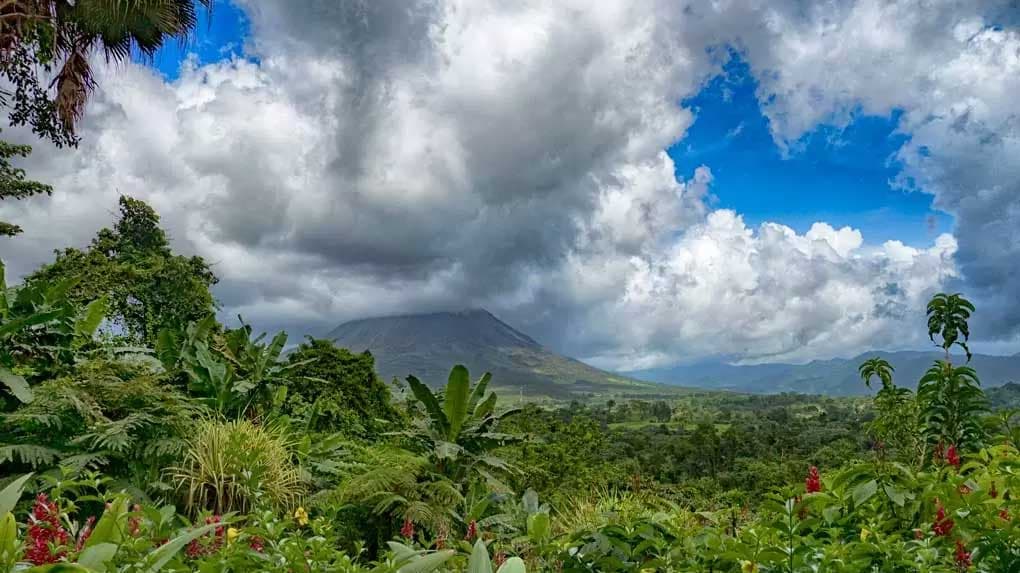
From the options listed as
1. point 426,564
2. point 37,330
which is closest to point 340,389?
point 37,330

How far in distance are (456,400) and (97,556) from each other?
507 cm

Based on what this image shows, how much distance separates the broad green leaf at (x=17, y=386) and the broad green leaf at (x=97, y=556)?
4357mm

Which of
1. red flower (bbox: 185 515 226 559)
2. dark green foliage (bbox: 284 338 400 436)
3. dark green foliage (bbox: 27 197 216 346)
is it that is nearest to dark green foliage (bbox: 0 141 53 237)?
dark green foliage (bbox: 27 197 216 346)

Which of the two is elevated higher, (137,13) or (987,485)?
(137,13)

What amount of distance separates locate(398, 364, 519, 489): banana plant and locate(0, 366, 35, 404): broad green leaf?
2748mm

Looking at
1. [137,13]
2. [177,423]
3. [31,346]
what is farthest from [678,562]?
[137,13]

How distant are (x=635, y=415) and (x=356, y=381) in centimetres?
2775

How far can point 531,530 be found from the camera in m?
1.53

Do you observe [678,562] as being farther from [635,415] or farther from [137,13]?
[635,415]

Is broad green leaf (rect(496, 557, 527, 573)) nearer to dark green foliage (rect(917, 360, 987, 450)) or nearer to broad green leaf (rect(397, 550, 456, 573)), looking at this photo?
broad green leaf (rect(397, 550, 456, 573))

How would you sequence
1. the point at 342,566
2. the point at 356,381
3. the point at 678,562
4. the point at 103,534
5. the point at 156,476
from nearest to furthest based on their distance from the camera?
1. the point at 103,534
2. the point at 342,566
3. the point at 678,562
4. the point at 156,476
5. the point at 356,381

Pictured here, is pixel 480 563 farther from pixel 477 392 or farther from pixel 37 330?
pixel 37 330

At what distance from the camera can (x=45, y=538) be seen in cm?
125

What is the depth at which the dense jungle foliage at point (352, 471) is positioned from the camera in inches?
54.7
